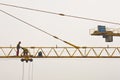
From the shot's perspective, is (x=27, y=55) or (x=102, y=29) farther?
(x=102, y=29)

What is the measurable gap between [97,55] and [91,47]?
2304 millimetres

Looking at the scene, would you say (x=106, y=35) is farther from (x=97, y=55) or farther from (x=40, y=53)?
(x=40, y=53)

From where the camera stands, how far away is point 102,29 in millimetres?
43188

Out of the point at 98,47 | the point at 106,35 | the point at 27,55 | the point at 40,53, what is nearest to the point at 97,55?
the point at 98,47

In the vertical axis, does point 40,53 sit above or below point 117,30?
below

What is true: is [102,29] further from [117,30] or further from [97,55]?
[97,55]

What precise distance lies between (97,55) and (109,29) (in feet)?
17.9

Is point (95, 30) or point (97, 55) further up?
point (95, 30)

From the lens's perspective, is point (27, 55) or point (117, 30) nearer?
point (27, 55)

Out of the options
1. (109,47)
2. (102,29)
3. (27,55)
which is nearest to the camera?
(27,55)

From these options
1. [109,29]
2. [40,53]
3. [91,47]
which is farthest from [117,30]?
[40,53]

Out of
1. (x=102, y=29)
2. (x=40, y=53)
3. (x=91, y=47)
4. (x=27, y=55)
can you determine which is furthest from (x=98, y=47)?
(x=27, y=55)

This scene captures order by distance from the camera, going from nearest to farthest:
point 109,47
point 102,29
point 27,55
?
point 27,55 < point 102,29 < point 109,47

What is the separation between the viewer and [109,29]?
44688 mm
